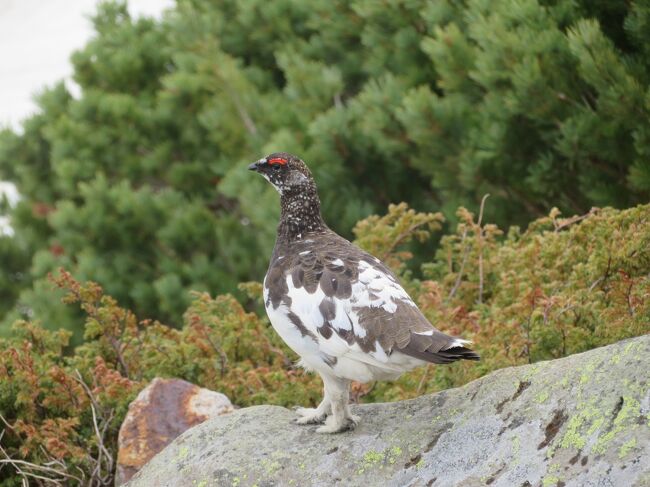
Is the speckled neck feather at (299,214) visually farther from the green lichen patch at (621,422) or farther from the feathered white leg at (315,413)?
the green lichen patch at (621,422)

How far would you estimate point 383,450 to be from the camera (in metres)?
3.22

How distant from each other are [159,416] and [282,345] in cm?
113

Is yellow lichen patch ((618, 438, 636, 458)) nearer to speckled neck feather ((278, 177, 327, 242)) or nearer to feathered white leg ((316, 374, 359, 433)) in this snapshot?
feathered white leg ((316, 374, 359, 433))

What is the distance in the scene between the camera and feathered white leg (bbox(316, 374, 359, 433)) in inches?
138

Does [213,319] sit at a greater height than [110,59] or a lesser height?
lesser

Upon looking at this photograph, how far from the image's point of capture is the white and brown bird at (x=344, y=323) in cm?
324

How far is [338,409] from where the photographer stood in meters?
3.51

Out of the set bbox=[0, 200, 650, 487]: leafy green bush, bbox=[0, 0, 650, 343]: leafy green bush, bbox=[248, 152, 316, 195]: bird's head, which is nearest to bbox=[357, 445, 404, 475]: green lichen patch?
bbox=[0, 200, 650, 487]: leafy green bush

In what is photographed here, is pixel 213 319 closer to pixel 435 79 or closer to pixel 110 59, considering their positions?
pixel 435 79

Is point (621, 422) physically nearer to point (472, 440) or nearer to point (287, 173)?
point (472, 440)

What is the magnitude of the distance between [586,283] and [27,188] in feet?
29.3

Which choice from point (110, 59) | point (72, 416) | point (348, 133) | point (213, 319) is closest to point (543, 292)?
point (213, 319)

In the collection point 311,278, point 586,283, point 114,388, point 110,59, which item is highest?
point 110,59

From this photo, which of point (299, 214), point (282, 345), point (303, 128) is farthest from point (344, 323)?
point (303, 128)
